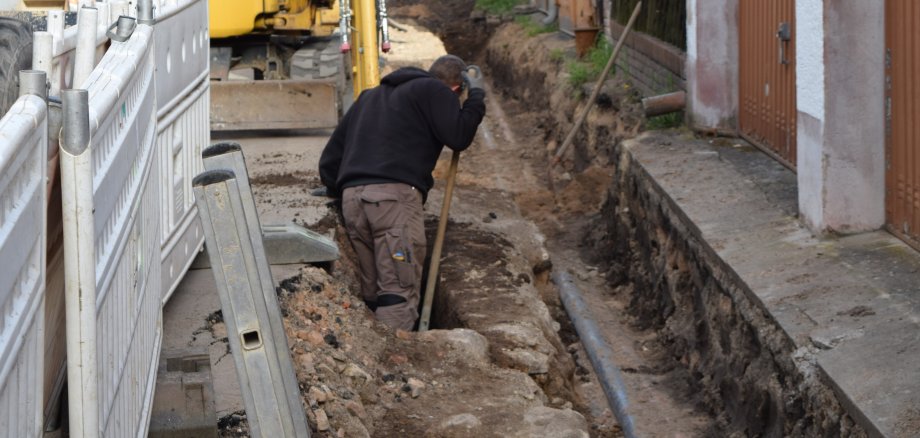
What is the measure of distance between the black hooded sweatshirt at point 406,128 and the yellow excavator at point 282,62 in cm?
259

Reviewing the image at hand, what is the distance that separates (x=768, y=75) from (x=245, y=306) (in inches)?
254

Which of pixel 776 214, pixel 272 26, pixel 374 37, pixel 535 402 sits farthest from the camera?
pixel 272 26

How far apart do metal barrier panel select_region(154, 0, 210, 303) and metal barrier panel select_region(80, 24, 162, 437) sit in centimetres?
69

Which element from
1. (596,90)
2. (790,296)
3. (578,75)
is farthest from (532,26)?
(790,296)

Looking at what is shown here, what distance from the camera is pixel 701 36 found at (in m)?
10.0

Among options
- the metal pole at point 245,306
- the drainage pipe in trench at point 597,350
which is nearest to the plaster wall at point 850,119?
the drainage pipe in trench at point 597,350

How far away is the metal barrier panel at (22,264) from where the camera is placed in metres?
1.95

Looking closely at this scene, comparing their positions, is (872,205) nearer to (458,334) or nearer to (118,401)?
(458,334)

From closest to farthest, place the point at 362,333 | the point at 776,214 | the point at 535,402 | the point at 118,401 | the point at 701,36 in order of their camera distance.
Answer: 1. the point at 118,401
2. the point at 535,402
3. the point at 362,333
4. the point at 776,214
5. the point at 701,36

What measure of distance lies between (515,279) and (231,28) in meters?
Answer: 5.07

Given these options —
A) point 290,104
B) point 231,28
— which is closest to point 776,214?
point 290,104

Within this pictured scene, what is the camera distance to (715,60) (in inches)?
392

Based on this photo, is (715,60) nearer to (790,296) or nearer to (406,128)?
(406,128)

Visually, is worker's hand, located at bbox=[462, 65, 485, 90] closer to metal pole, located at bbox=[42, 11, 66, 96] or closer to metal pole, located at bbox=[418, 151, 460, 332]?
metal pole, located at bbox=[418, 151, 460, 332]
